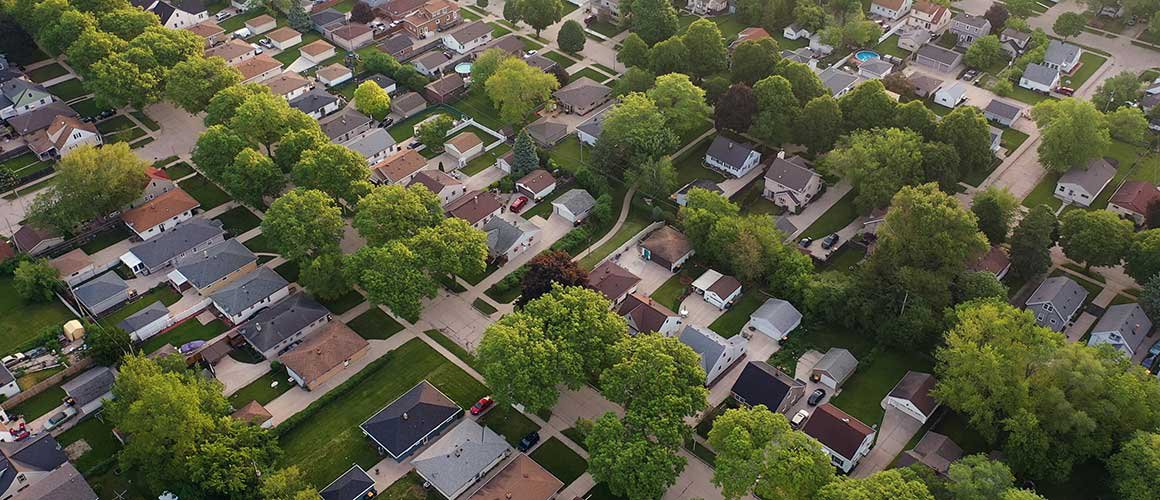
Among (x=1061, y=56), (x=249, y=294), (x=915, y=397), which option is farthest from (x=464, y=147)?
(x=1061, y=56)

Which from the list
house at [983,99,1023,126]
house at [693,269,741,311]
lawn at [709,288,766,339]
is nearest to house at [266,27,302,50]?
house at [693,269,741,311]

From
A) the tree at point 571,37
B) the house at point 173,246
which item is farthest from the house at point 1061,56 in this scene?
the house at point 173,246

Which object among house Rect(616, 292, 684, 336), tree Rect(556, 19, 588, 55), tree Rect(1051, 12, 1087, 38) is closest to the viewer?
house Rect(616, 292, 684, 336)

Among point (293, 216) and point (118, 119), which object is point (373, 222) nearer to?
point (293, 216)

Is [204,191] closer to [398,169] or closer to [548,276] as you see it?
[398,169]

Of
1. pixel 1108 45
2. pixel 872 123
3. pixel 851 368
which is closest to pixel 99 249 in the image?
pixel 851 368

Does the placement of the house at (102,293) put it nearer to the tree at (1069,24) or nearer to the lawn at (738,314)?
the lawn at (738,314)

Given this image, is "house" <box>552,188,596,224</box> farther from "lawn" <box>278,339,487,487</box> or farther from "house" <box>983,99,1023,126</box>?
"house" <box>983,99,1023,126</box>
